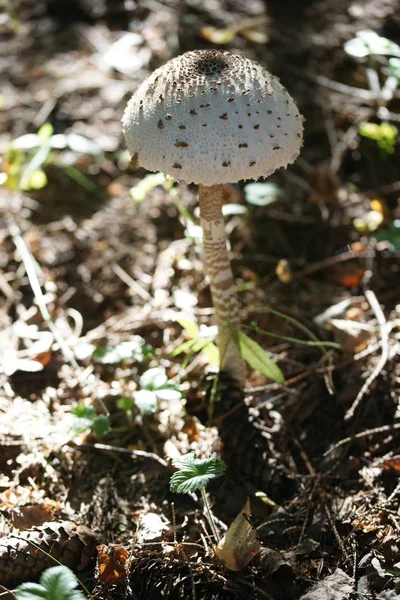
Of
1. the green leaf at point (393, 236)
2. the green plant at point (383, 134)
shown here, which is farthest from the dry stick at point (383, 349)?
the green plant at point (383, 134)

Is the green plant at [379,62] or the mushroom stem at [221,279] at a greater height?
the green plant at [379,62]

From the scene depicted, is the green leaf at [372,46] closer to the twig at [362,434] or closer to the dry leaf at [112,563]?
the twig at [362,434]

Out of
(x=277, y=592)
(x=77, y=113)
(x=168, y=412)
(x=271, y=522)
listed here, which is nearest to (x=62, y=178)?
(x=77, y=113)

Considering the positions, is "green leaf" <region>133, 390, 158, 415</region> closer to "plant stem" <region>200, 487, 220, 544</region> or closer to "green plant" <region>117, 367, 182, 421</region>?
"green plant" <region>117, 367, 182, 421</region>

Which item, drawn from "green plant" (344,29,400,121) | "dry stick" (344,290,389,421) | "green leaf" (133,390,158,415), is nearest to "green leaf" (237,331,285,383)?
"dry stick" (344,290,389,421)

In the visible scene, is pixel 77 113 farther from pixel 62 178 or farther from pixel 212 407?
pixel 212 407

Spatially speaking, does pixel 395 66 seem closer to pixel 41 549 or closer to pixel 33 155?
pixel 33 155
